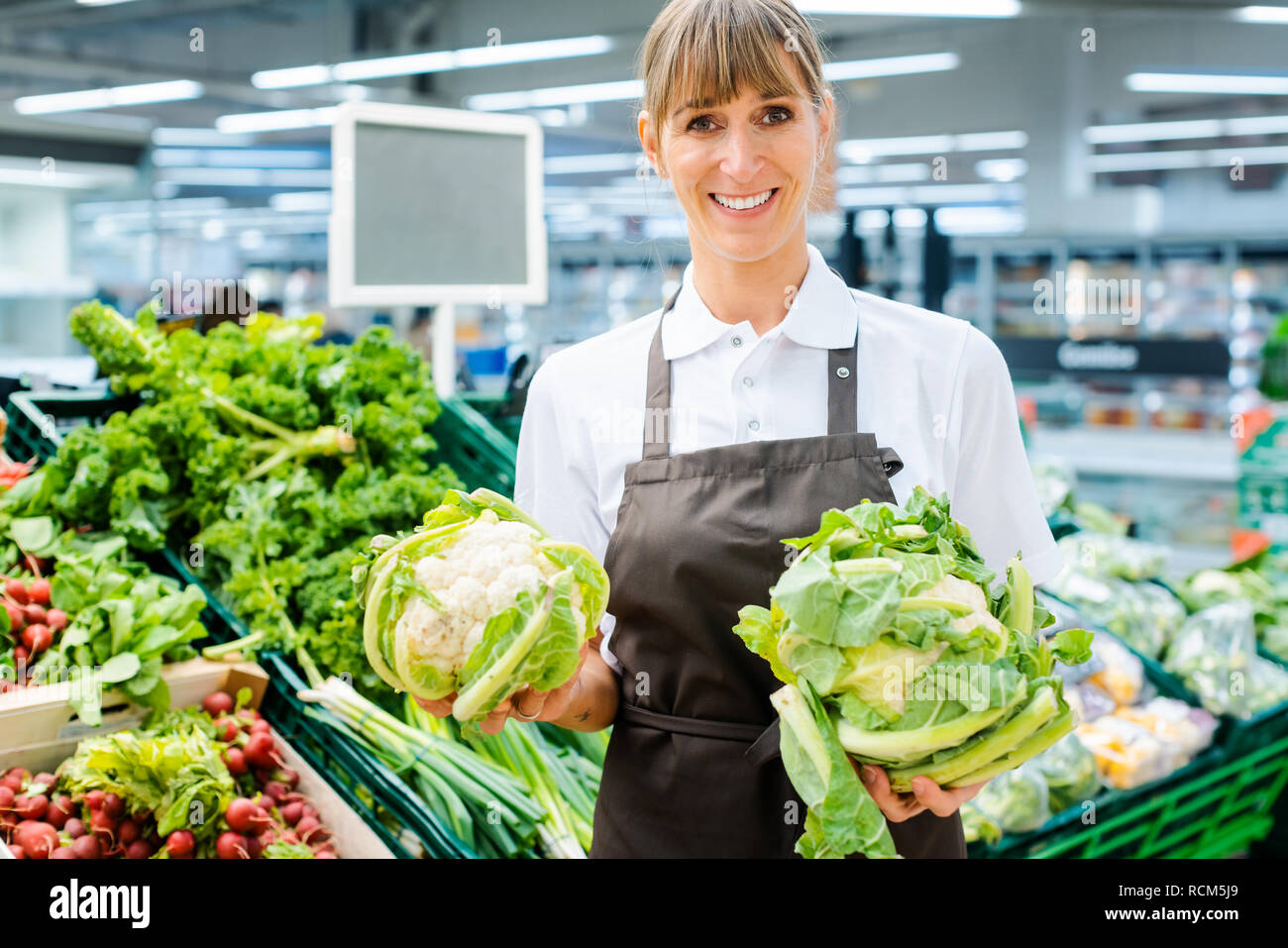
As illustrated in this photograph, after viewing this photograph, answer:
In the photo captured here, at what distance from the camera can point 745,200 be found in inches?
53.3

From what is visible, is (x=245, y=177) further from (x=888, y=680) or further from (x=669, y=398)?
(x=888, y=680)

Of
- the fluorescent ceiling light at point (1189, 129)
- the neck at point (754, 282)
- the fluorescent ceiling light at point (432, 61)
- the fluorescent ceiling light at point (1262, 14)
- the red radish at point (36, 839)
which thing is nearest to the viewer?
the neck at point (754, 282)

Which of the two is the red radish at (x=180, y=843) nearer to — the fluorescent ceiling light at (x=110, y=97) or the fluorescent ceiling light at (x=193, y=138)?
the fluorescent ceiling light at (x=110, y=97)

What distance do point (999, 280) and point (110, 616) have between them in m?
12.6

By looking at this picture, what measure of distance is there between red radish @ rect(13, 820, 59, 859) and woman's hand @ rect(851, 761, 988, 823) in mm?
1241

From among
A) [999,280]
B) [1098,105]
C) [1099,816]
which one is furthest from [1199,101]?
[1099,816]

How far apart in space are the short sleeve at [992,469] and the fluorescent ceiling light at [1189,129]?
11312mm

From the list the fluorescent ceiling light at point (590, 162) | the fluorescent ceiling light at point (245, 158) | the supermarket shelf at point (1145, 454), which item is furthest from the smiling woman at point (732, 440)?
the fluorescent ceiling light at point (245, 158)

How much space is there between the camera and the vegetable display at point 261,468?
211 centimetres

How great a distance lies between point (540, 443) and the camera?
1.54 metres

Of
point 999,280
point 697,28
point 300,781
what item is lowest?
point 300,781

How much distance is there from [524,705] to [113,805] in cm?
87
